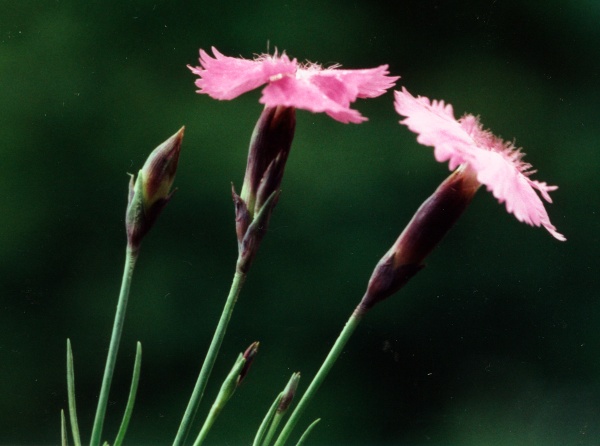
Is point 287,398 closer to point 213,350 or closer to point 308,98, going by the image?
point 213,350

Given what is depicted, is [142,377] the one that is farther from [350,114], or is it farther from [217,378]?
[350,114]

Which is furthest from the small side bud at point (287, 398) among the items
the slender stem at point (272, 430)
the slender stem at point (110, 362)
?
the slender stem at point (110, 362)

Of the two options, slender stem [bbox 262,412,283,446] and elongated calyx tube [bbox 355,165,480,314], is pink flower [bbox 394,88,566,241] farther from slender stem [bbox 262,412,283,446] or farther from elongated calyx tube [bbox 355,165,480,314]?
slender stem [bbox 262,412,283,446]

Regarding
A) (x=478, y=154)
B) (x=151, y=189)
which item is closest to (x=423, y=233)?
(x=478, y=154)

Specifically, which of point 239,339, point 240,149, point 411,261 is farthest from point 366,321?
point 411,261

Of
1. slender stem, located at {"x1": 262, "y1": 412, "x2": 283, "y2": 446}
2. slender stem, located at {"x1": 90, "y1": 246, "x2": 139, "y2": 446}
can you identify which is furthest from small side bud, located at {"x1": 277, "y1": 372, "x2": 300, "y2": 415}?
slender stem, located at {"x1": 90, "y1": 246, "x2": 139, "y2": 446}
